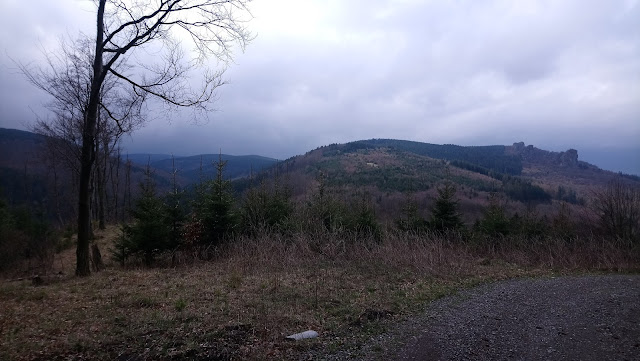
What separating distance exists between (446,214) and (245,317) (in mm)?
14897

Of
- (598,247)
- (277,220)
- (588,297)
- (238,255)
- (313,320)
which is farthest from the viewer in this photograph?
(277,220)

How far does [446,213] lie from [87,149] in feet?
51.5

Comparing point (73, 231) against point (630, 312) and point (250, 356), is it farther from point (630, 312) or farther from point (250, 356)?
point (630, 312)

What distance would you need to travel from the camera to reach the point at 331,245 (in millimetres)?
11008

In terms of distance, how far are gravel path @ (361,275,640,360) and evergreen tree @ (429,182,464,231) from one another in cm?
1045

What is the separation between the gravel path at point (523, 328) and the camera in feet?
14.6

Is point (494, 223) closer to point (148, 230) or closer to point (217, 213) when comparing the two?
point (217, 213)

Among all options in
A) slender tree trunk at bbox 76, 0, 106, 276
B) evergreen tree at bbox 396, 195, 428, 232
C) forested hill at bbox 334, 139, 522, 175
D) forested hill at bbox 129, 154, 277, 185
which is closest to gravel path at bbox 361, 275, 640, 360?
slender tree trunk at bbox 76, 0, 106, 276

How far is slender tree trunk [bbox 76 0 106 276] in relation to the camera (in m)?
9.01

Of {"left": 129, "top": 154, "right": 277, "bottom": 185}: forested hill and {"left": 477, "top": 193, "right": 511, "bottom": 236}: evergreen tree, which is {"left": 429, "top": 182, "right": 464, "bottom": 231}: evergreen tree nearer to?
{"left": 477, "top": 193, "right": 511, "bottom": 236}: evergreen tree

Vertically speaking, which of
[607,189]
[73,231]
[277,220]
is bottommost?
[73,231]

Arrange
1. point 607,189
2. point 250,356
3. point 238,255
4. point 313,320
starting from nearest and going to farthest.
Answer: point 250,356 → point 313,320 → point 238,255 → point 607,189

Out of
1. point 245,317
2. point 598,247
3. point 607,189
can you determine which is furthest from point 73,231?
point 607,189

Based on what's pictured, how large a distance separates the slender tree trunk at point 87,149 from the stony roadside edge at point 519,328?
Result: 809 cm
